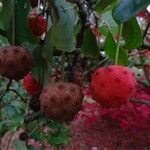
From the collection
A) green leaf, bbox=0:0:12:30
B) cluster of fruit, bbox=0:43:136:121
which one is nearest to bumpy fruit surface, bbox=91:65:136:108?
cluster of fruit, bbox=0:43:136:121

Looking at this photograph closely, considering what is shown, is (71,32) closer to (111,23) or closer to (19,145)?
(111,23)

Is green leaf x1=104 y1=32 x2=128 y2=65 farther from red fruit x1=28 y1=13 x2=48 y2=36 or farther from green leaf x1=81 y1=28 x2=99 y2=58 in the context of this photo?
red fruit x1=28 y1=13 x2=48 y2=36

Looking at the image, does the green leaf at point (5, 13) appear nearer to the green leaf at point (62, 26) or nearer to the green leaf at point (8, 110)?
the green leaf at point (62, 26)

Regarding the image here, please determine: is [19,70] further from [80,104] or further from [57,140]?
[57,140]

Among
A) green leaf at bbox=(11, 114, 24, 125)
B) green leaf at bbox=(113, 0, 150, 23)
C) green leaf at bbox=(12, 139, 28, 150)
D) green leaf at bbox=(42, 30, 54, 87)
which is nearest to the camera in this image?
green leaf at bbox=(113, 0, 150, 23)

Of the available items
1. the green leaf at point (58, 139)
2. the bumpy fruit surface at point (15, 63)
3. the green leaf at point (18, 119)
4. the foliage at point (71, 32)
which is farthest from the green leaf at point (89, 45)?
the green leaf at point (58, 139)

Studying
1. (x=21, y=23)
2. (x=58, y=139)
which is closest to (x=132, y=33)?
(x=21, y=23)

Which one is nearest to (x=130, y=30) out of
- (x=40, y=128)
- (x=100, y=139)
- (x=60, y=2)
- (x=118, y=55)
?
(x=118, y=55)
